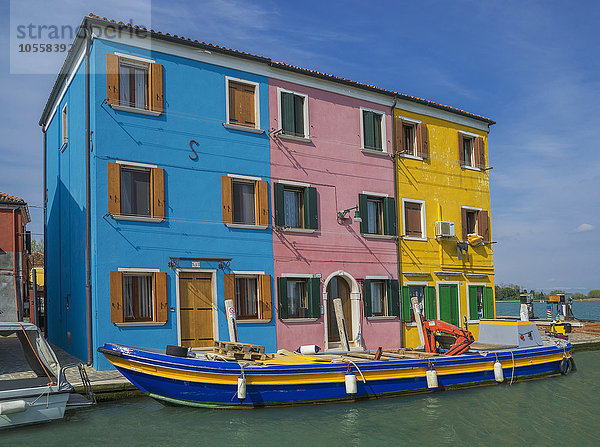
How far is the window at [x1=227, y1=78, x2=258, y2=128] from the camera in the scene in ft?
58.3

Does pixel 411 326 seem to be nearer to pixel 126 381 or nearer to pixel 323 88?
pixel 323 88

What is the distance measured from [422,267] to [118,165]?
11653 millimetres

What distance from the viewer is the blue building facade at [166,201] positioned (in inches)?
605

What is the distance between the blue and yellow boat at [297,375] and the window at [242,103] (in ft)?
24.3

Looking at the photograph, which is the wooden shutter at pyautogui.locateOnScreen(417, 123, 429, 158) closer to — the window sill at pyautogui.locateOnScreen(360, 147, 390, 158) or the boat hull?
the window sill at pyautogui.locateOnScreen(360, 147, 390, 158)

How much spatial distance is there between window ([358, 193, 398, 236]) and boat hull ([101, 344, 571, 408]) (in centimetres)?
698

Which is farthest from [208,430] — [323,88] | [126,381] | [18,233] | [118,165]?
[323,88]

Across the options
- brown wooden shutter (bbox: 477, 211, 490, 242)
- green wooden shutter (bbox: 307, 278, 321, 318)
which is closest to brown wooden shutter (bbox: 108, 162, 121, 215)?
green wooden shutter (bbox: 307, 278, 321, 318)

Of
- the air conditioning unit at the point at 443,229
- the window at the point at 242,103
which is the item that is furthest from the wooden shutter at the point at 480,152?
the window at the point at 242,103

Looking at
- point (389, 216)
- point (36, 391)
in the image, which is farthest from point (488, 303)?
point (36, 391)

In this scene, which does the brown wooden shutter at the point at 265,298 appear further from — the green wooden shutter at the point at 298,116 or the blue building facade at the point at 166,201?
the green wooden shutter at the point at 298,116

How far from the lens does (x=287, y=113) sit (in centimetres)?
1884

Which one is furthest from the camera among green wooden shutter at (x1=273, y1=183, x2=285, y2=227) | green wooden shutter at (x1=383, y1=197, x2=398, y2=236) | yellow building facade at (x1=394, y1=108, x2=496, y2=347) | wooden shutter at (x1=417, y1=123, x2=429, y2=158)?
wooden shutter at (x1=417, y1=123, x2=429, y2=158)

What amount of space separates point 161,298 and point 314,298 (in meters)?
5.12
